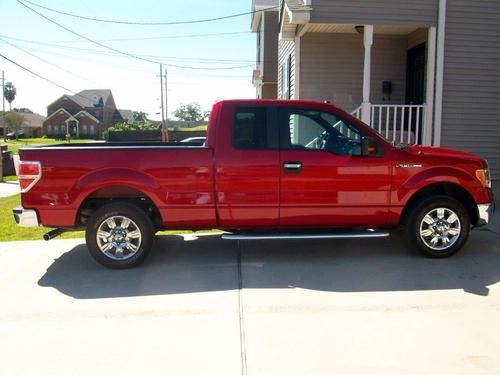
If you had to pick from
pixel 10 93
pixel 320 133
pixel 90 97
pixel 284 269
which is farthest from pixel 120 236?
pixel 10 93

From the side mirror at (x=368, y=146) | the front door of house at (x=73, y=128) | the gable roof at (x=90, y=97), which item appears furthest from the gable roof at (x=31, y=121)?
the side mirror at (x=368, y=146)

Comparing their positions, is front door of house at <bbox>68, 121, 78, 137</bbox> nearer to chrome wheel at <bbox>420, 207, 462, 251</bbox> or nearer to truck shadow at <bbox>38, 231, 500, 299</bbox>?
truck shadow at <bbox>38, 231, 500, 299</bbox>

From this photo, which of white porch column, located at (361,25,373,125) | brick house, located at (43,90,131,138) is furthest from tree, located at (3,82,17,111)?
white porch column, located at (361,25,373,125)

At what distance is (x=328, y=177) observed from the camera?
590 centimetres

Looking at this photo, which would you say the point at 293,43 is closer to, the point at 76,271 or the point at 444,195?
the point at 444,195

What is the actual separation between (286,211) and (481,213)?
7.96ft

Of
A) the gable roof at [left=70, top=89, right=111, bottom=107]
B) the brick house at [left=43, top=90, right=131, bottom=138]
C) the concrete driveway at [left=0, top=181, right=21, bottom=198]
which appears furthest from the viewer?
the gable roof at [left=70, top=89, right=111, bottom=107]

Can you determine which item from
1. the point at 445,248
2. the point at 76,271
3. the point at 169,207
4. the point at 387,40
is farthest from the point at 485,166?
the point at 387,40

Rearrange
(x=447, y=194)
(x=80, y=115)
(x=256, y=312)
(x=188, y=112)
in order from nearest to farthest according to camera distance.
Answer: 1. (x=256, y=312)
2. (x=447, y=194)
3. (x=80, y=115)
4. (x=188, y=112)

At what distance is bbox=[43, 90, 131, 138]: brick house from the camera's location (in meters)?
87.2

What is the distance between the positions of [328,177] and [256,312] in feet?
6.58

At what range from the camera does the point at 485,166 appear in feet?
20.5

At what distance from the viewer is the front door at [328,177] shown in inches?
231

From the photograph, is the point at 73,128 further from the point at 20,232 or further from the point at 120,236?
the point at 120,236
